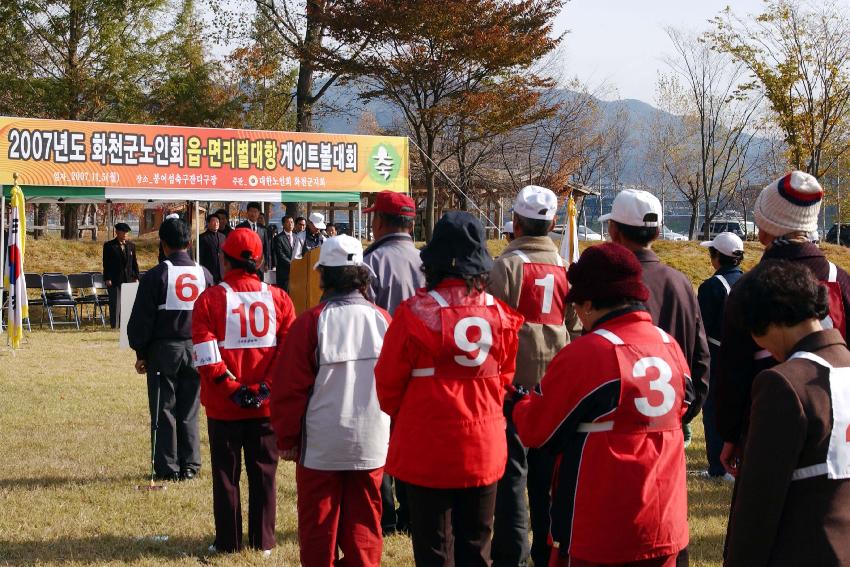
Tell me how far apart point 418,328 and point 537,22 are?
75.0 ft

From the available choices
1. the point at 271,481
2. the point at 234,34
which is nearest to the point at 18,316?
the point at 271,481

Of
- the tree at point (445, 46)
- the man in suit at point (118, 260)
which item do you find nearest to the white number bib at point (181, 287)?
the man in suit at point (118, 260)

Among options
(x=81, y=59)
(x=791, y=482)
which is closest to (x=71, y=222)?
(x=81, y=59)

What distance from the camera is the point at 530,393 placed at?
310cm

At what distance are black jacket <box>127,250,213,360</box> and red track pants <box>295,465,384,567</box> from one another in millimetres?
2614

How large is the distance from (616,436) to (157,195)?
1386 cm

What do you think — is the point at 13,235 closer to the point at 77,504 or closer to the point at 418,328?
the point at 77,504

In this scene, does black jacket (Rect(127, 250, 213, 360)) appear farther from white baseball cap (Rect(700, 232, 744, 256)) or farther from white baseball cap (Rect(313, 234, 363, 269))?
white baseball cap (Rect(700, 232, 744, 256))

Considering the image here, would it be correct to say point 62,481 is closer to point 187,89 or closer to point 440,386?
point 440,386

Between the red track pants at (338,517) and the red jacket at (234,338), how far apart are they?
1022 millimetres

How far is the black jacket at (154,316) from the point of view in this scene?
623 centimetres

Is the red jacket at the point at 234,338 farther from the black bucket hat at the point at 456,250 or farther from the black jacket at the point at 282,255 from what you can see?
the black jacket at the point at 282,255

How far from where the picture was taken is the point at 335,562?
13.6 ft

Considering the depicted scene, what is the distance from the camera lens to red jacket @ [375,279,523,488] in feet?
11.2
